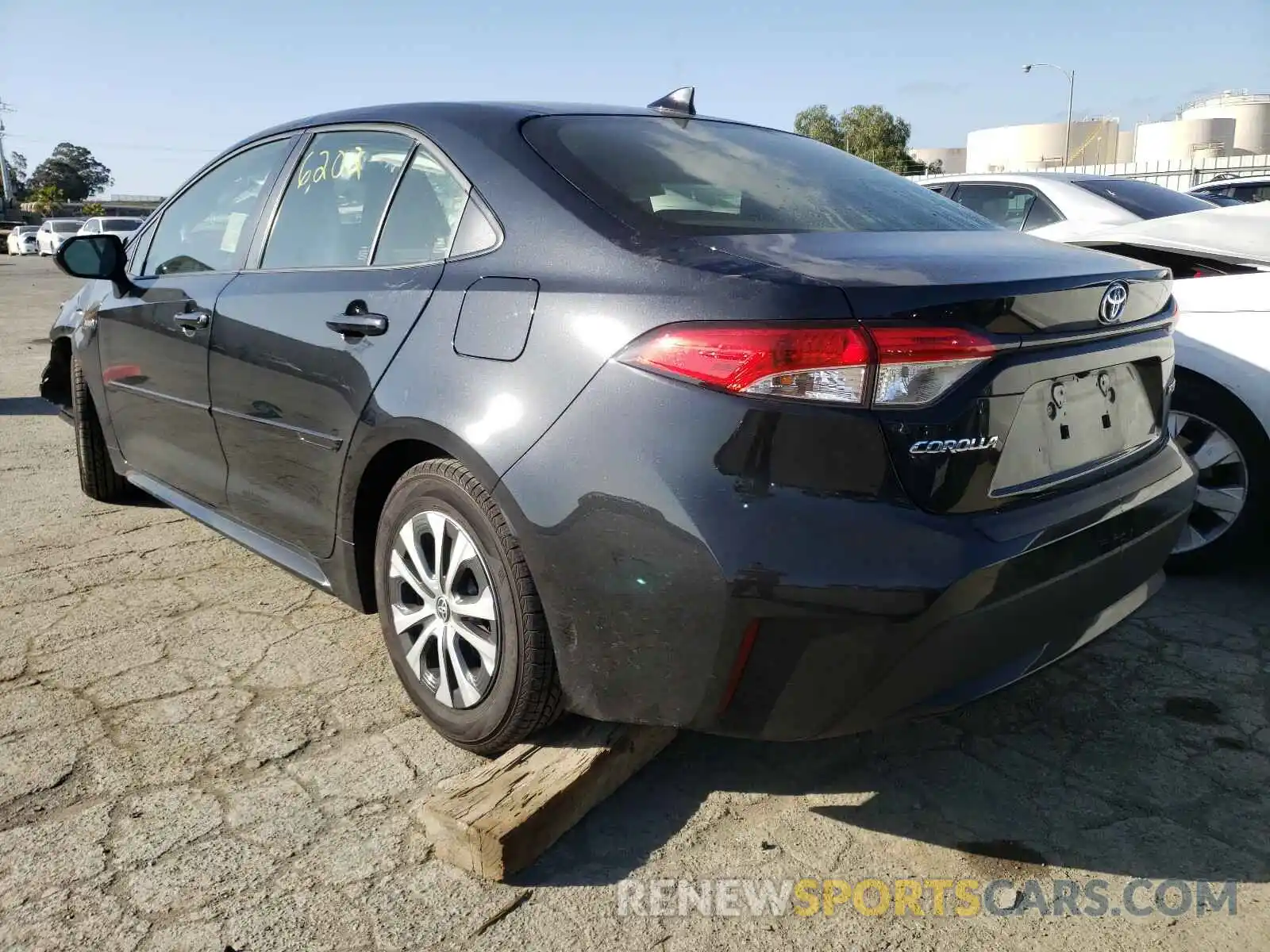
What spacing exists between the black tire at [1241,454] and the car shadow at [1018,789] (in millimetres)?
772

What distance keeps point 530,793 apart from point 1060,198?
225 inches

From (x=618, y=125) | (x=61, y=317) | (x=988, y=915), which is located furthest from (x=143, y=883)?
(x=61, y=317)

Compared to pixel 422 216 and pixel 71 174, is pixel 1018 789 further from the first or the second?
pixel 71 174

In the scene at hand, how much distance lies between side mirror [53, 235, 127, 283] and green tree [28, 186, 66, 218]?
8950 cm

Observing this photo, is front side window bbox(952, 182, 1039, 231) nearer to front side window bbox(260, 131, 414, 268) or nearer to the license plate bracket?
the license plate bracket

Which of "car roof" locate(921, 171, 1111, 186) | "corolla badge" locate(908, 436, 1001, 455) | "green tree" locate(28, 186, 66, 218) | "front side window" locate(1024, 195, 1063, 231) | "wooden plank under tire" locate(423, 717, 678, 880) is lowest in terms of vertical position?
"wooden plank under tire" locate(423, 717, 678, 880)

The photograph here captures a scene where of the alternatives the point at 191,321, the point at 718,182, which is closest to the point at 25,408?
A: the point at 191,321

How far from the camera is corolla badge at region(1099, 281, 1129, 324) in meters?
2.20

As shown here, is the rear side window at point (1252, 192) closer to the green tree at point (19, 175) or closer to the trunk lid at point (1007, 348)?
the trunk lid at point (1007, 348)

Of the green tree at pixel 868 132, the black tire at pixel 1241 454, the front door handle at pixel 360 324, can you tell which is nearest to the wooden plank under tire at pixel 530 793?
the front door handle at pixel 360 324

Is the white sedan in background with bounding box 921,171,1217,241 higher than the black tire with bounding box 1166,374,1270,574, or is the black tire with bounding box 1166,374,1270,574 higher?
the white sedan in background with bounding box 921,171,1217,241

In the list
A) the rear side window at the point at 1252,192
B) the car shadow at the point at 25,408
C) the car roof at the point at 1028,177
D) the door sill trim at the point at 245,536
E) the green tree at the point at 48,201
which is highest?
the green tree at the point at 48,201

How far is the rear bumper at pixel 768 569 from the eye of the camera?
1.85m

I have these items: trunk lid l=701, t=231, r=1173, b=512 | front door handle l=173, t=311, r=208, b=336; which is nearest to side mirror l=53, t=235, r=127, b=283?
front door handle l=173, t=311, r=208, b=336
